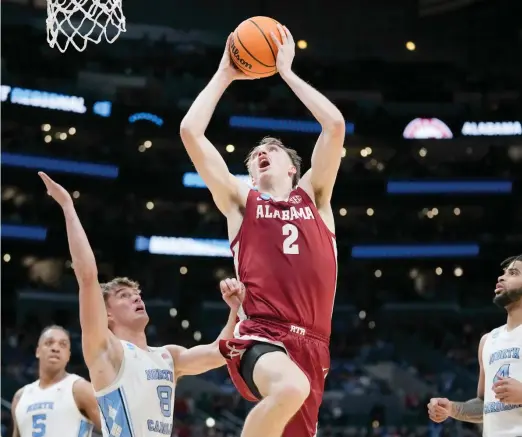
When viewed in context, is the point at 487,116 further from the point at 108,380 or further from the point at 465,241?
the point at 108,380

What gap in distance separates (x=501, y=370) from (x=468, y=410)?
1.38 feet

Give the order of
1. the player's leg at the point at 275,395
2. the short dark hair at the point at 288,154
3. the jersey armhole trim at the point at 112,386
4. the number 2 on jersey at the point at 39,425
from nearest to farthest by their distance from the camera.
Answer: the player's leg at the point at 275,395 → the short dark hair at the point at 288,154 → the jersey armhole trim at the point at 112,386 → the number 2 on jersey at the point at 39,425

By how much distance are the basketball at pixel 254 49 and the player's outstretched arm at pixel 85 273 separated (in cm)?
130

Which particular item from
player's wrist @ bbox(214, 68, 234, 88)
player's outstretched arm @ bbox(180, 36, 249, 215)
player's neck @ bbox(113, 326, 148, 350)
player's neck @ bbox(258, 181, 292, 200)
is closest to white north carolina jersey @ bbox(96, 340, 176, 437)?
player's neck @ bbox(113, 326, 148, 350)

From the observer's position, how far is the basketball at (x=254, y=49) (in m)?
5.50

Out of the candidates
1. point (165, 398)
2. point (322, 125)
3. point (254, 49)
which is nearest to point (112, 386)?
point (165, 398)

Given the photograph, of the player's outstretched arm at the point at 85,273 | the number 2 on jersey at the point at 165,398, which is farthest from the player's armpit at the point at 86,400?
the player's outstretched arm at the point at 85,273

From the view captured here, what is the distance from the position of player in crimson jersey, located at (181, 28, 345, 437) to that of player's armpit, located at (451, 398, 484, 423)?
1891 millimetres

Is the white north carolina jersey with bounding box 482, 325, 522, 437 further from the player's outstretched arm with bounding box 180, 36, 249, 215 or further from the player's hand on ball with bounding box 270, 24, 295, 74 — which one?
the player's hand on ball with bounding box 270, 24, 295, 74

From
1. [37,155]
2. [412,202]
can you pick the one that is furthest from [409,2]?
[37,155]

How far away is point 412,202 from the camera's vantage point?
3083cm

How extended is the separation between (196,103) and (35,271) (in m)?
25.0

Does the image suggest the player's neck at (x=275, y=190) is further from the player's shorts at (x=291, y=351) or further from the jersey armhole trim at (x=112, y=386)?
the jersey armhole trim at (x=112, y=386)

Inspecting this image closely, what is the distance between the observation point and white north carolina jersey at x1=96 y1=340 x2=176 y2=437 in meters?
5.75
